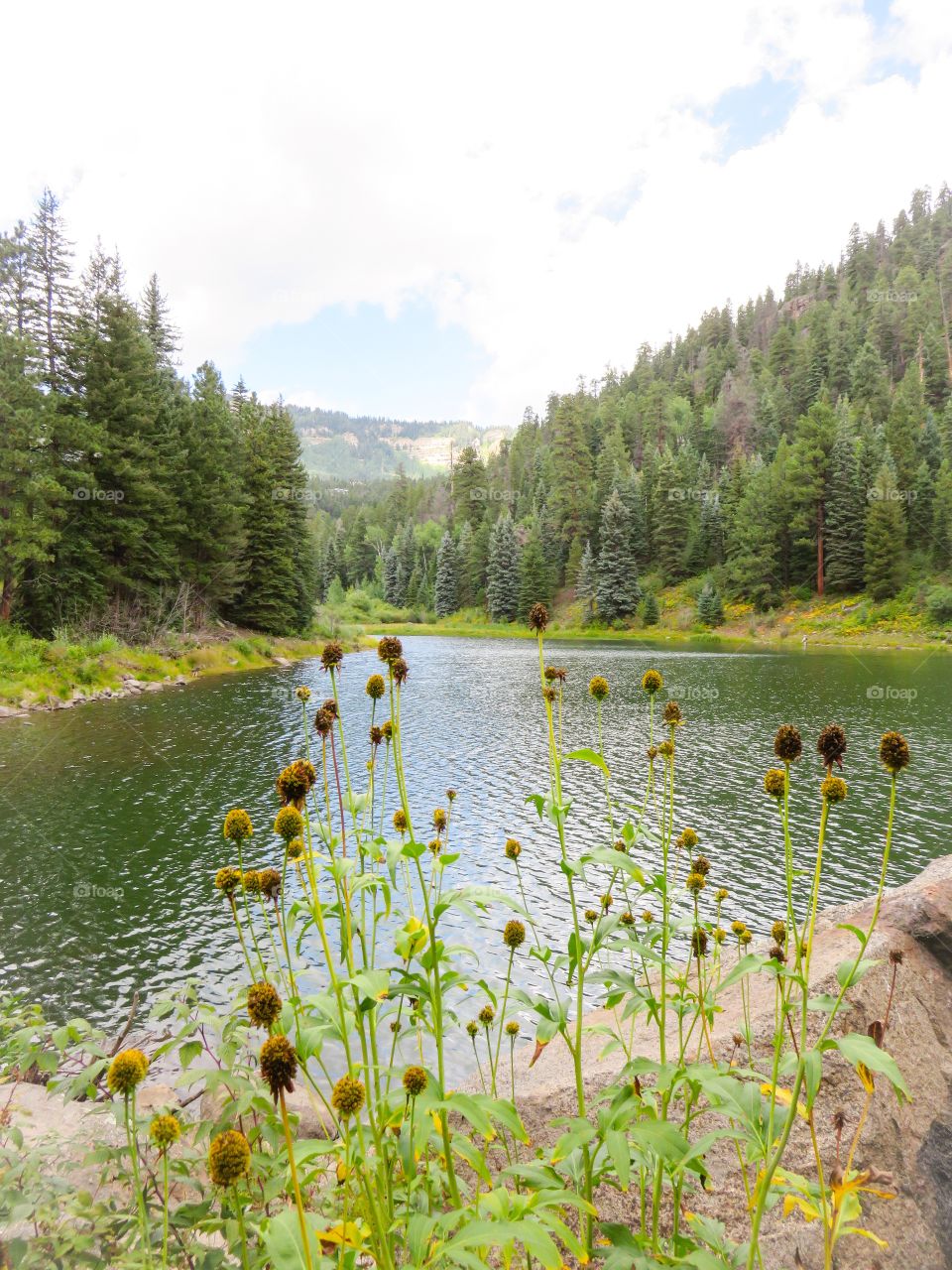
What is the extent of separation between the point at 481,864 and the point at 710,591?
53.3 metres

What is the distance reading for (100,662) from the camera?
80.3ft

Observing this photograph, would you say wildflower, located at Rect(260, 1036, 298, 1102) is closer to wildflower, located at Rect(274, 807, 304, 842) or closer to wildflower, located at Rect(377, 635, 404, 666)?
wildflower, located at Rect(274, 807, 304, 842)

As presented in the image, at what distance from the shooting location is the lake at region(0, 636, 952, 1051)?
779 cm

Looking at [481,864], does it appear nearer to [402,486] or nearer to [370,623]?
[370,623]

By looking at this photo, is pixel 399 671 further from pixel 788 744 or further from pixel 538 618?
pixel 788 744

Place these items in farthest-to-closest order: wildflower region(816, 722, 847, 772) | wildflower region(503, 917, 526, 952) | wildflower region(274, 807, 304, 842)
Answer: wildflower region(503, 917, 526, 952), wildflower region(816, 722, 847, 772), wildflower region(274, 807, 304, 842)

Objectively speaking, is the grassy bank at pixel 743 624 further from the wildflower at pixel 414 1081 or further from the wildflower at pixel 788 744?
the wildflower at pixel 414 1081

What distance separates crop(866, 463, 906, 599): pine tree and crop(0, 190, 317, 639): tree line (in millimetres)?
44407

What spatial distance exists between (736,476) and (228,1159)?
73.6 metres

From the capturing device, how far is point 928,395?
7212 cm

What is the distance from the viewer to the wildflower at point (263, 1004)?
1501 mm

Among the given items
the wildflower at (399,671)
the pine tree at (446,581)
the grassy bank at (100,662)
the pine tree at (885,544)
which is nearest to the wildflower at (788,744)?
the wildflower at (399,671)

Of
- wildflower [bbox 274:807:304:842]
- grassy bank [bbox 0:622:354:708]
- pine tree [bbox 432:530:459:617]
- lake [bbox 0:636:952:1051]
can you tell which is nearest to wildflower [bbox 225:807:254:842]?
wildflower [bbox 274:807:304:842]

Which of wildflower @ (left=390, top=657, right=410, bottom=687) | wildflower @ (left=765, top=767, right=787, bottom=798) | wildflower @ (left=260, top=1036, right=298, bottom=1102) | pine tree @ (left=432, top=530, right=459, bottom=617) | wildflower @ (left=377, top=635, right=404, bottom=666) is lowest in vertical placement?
wildflower @ (left=260, top=1036, right=298, bottom=1102)
